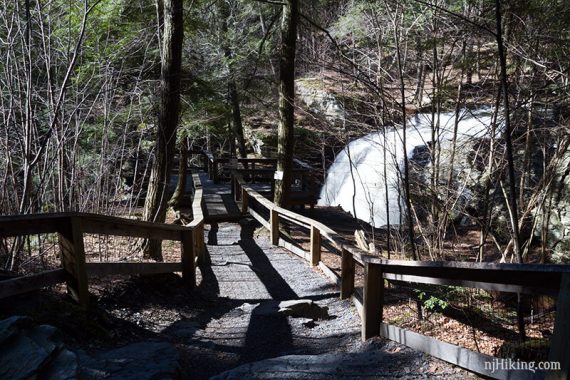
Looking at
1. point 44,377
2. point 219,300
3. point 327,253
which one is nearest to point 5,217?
point 44,377

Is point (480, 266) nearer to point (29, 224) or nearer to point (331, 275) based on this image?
point (29, 224)

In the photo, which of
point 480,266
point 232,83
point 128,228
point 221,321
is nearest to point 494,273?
point 480,266

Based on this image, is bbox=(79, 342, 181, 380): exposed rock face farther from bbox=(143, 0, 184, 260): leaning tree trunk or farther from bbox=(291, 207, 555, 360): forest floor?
bbox=(143, 0, 184, 260): leaning tree trunk

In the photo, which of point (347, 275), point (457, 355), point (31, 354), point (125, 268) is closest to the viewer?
point (31, 354)

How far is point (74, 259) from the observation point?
417cm

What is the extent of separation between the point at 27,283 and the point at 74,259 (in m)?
0.57

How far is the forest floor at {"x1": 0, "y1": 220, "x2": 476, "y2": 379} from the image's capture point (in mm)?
3734

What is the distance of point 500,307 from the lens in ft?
22.0

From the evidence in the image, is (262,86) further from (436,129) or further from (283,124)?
(436,129)

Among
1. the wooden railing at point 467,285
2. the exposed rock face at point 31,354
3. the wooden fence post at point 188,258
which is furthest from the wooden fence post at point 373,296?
the wooden fence post at point 188,258

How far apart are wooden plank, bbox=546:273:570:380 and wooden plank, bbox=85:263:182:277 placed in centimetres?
373

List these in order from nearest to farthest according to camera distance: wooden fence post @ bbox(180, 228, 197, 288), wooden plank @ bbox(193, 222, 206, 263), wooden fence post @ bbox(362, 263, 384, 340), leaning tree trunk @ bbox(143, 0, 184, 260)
A: wooden fence post @ bbox(362, 263, 384, 340) < wooden fence post @ bbox(180, 228, 197, 288) < leaning tree trunk @ bbox(143, 0, 184, 260) < wooden plank @ bbox(193, 222, 206, 263)

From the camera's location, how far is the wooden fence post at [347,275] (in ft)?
19.0

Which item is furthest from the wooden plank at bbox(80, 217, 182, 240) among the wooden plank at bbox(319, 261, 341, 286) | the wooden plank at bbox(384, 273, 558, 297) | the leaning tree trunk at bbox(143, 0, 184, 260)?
the wooden plank at bbox(384, 273, 558, 297)
